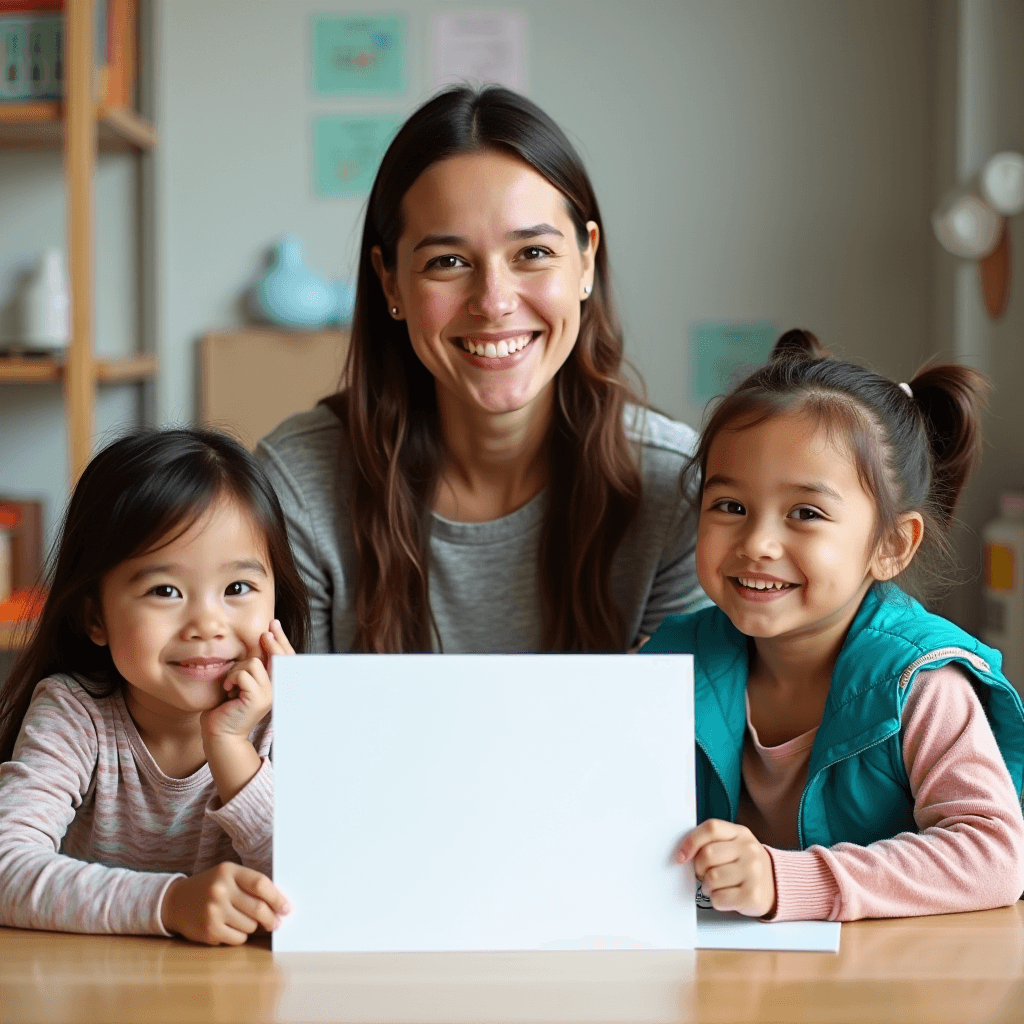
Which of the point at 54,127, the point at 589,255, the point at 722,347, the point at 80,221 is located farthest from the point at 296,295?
the point at 589,255

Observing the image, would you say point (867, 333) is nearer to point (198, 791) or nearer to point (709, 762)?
point (709, 762)

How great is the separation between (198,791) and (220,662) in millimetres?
135

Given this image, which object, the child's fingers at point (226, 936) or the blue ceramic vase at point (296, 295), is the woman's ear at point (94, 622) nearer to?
the child's fingers at point (226, 936)

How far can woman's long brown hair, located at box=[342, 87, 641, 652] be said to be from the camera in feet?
4.90

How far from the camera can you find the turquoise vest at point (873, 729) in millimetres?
1054

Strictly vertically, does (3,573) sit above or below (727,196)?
below

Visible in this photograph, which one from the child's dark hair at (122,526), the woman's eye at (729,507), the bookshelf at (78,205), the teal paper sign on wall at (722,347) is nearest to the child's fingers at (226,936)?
the child's dark hair at (122,526)

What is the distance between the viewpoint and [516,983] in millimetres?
812

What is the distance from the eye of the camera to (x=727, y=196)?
292 centimetres

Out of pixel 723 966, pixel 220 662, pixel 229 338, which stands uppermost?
pixel 229 338

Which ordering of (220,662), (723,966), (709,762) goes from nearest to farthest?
(723,966)
(220,662)
(709,762)

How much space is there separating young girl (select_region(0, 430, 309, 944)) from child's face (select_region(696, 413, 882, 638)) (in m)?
0.40

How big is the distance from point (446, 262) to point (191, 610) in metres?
0.56

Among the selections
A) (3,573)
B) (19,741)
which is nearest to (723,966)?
(19,741)
